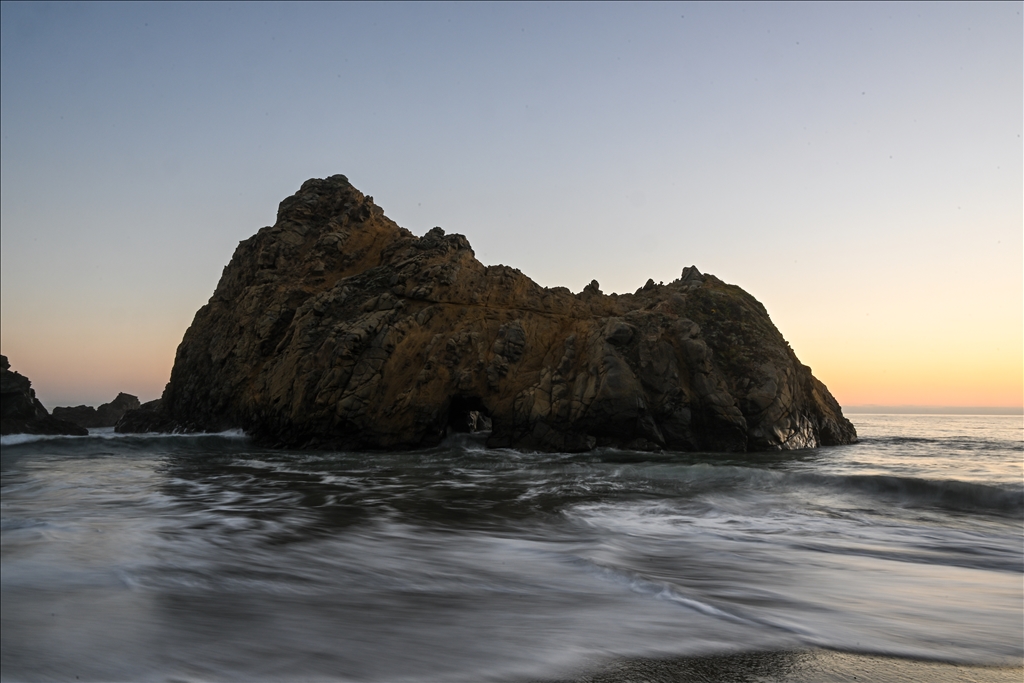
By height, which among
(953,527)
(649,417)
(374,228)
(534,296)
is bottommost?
(953,527)

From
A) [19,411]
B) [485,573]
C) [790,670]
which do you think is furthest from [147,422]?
[790,670]

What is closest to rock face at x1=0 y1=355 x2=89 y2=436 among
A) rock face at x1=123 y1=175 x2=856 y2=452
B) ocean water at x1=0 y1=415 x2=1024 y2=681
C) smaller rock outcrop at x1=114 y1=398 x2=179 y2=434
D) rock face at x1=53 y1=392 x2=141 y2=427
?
smaller rock outcrop at x1=114 y1=398 x2=179 y2=434

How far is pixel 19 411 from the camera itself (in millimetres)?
32062

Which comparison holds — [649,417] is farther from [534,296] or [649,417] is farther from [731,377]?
[534,296]

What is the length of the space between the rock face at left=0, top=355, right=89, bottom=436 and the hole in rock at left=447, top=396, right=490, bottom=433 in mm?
19188

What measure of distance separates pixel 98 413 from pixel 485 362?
135 ft

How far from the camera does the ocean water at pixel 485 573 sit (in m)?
4.81

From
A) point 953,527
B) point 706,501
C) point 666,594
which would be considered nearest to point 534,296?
point 706,501

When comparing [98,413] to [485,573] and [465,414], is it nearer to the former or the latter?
[465,414]

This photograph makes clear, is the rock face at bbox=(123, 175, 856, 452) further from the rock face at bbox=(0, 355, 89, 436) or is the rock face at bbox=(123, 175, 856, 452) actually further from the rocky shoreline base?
the rocky shoreline base

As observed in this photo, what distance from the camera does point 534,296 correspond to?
30.4m

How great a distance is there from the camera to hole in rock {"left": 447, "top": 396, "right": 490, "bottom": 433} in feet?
87.2

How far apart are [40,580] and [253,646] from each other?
3261mm

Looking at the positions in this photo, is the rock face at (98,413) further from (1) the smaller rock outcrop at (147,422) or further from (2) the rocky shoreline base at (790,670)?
(2) the rocky shoreline base at (790,670)
